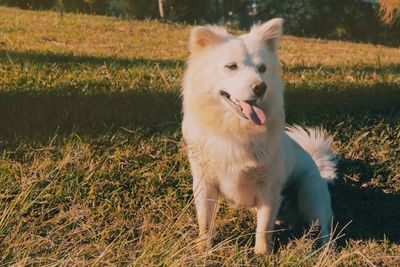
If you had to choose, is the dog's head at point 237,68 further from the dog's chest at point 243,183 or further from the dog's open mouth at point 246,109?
the dog's chest at point 243,183

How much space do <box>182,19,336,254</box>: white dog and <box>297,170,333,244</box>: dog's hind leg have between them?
1.43 feet

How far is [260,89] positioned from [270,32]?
461 mm

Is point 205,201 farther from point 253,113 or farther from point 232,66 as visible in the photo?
point 232,66

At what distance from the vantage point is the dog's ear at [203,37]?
3.28m

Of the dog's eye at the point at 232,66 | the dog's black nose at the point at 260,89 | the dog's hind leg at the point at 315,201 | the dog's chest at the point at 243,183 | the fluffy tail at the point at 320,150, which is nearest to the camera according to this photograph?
the dog's black nose at the point at 260,89

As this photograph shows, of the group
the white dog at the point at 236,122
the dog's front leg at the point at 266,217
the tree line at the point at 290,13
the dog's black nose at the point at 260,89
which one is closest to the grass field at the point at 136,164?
the dog's front leg at the point at 266,217

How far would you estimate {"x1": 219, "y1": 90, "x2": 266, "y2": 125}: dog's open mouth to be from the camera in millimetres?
3217

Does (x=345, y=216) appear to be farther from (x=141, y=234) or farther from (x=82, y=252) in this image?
(x=82, y=252)

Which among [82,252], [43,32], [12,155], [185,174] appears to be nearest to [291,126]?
[185,174]

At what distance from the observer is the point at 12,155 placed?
4102mm

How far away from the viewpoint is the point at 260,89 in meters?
3.10

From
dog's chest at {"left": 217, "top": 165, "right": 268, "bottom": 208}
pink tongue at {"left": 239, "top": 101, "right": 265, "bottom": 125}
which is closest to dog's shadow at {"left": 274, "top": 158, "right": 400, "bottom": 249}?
dog's chest at {"left": 217, "top": 165, "right": 268, "bottom": 208}

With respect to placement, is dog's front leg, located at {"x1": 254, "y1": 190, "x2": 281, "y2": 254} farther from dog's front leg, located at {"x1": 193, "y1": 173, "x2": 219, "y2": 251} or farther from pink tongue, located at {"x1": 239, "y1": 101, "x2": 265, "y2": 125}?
pink tongue, located at {"x1": 239, "y1": 101, "x2": 265, "y2": 125}

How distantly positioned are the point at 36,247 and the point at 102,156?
4.73 feet
